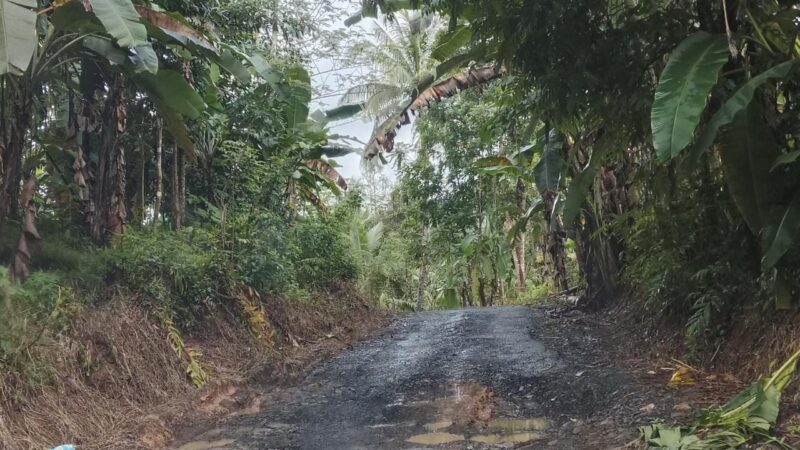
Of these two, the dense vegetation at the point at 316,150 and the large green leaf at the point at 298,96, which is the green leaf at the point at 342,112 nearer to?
the dense vegetation at the point at 316,150

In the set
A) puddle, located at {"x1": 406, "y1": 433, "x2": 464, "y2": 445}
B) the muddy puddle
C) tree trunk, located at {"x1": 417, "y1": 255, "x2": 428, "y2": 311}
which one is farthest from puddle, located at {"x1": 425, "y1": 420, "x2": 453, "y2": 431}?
tree trunk, located at {"x1": 417, "y1": 255, "x2": 428, "y2": 311}

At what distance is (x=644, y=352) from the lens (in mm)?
7520

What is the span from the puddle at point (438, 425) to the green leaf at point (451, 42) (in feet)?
16.9

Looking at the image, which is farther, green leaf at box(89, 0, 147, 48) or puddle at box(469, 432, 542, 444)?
green leaf at box(89, 0, 147, 48)

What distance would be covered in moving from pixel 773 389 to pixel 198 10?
8343 mm

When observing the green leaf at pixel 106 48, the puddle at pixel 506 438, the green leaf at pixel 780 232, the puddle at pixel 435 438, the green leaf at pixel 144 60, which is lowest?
the puddle at pixel 506 438

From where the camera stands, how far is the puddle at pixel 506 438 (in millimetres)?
5277

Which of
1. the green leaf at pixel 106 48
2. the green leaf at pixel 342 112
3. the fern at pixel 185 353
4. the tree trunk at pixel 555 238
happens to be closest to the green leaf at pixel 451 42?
the tree trunk at pixel 555 238

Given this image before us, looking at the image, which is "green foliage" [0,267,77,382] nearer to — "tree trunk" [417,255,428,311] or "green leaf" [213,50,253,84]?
"green leaf" [213,50,253,84]

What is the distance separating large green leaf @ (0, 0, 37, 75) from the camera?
5078 millimetres

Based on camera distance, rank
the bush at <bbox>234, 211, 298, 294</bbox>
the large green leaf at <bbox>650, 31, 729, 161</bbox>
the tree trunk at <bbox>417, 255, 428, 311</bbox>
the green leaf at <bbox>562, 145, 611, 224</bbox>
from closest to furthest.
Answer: the large green leaf at <bbox>650, 31, 729, 161</bbox>, the green leaf at <bbox>562, 145, 611, 224</bbox>, the bush at <bbox>234, 211, 298, 294</bbox>, the tree trunk at <bbox>417, 255, 428, 311</bbox>

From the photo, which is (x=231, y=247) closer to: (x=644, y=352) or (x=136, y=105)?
(x=136, y=105)

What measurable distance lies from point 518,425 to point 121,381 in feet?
11.8

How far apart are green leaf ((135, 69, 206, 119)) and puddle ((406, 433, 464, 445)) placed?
4273 millimetres
